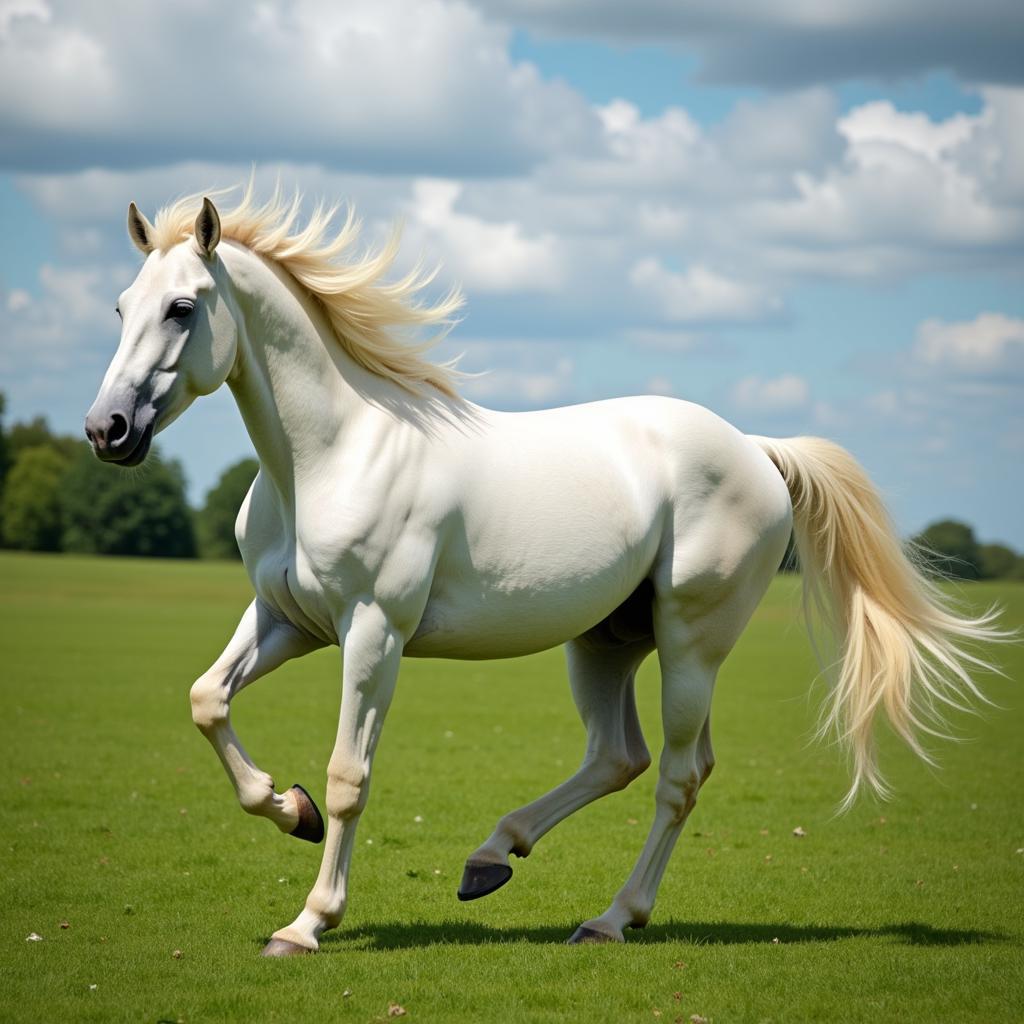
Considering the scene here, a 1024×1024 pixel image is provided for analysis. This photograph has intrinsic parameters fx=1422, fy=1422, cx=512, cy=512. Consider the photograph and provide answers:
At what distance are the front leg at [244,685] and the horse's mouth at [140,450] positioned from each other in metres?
0.99

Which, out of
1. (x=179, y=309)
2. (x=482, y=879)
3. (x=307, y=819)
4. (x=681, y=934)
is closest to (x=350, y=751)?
(x=307, y=819)

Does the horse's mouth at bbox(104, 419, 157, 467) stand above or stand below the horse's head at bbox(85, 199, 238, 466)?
below

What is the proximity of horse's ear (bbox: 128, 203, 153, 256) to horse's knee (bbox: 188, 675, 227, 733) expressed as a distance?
199 cm

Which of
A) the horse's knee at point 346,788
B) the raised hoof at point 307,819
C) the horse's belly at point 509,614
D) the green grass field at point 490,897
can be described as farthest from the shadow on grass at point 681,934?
the horse's belly at point 509,614

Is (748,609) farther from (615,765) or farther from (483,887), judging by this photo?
→ (483,887)

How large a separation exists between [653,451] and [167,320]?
262 cm

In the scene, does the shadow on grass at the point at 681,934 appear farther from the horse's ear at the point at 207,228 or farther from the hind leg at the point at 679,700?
the horse's ear at the point at 207,228

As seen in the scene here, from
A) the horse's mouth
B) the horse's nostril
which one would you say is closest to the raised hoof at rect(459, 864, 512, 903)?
the horse's mouth

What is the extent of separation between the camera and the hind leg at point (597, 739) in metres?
7.49

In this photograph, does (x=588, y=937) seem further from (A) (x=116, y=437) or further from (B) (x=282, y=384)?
(A) (x=116, y=437)

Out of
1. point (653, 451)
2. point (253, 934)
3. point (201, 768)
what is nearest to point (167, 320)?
point (653, 451)

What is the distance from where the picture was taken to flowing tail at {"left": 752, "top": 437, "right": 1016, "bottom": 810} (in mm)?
7914

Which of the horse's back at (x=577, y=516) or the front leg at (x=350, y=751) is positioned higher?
the horse's back at (x=577, y=516)

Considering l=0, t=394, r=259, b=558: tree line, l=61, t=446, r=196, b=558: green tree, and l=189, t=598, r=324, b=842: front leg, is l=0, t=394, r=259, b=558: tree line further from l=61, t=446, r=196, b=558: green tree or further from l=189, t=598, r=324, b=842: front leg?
l=189, t=598, r=324, b=842: front leg
